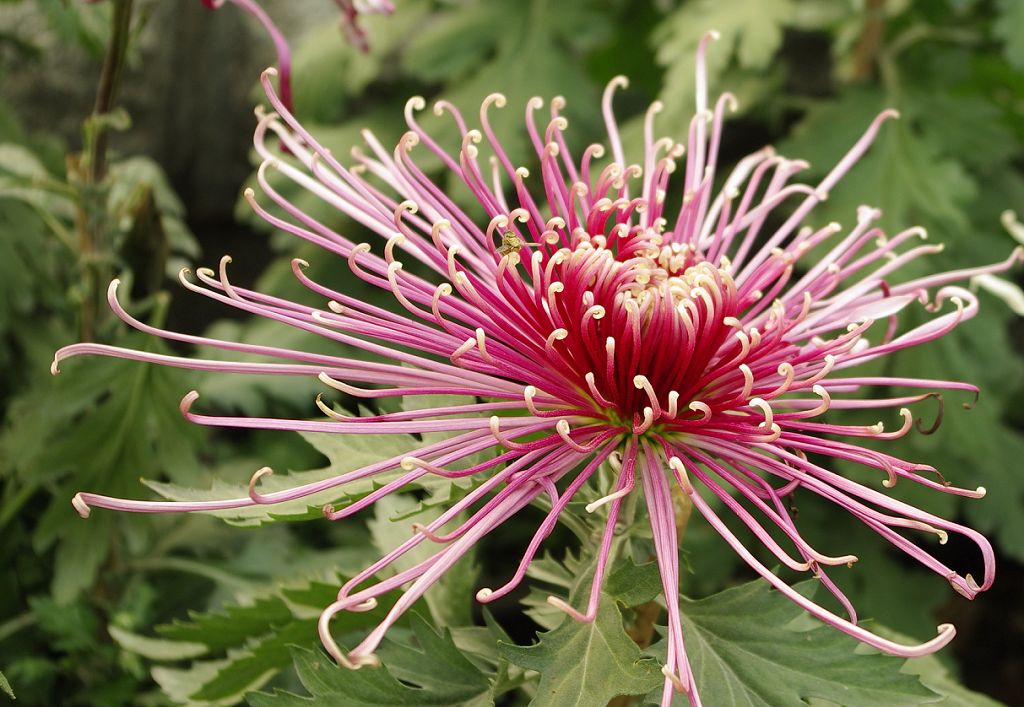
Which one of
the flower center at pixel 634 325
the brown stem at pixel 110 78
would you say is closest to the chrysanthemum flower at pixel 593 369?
the flower center at pixel 634 325

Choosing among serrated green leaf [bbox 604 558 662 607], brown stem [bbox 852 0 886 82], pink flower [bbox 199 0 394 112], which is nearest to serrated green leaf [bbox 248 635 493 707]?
serrated green leaf [bbox 604 558 662 607]

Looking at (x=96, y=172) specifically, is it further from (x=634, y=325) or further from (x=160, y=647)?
(x=634, y=325)

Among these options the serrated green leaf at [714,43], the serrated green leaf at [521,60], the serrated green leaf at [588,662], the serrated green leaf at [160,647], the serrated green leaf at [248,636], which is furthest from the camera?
the serrated green leaf at [521,60]

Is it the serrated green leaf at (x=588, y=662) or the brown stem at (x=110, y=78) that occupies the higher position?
the brown stem at (x=110, y=78)

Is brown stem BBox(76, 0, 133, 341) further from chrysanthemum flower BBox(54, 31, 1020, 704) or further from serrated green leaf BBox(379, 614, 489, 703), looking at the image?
serrated green leaf BBox(379, 614, 489, 703)

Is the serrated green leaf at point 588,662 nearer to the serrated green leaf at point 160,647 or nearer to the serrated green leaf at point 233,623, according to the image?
the serrated green leaf at point 233,623

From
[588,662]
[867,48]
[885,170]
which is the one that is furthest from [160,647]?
[867,48]

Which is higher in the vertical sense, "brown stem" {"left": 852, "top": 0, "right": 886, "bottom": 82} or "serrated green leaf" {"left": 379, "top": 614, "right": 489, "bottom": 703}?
"brown stem" {"left": 852, "top": 0, "right": 886, "bottom": 82}
